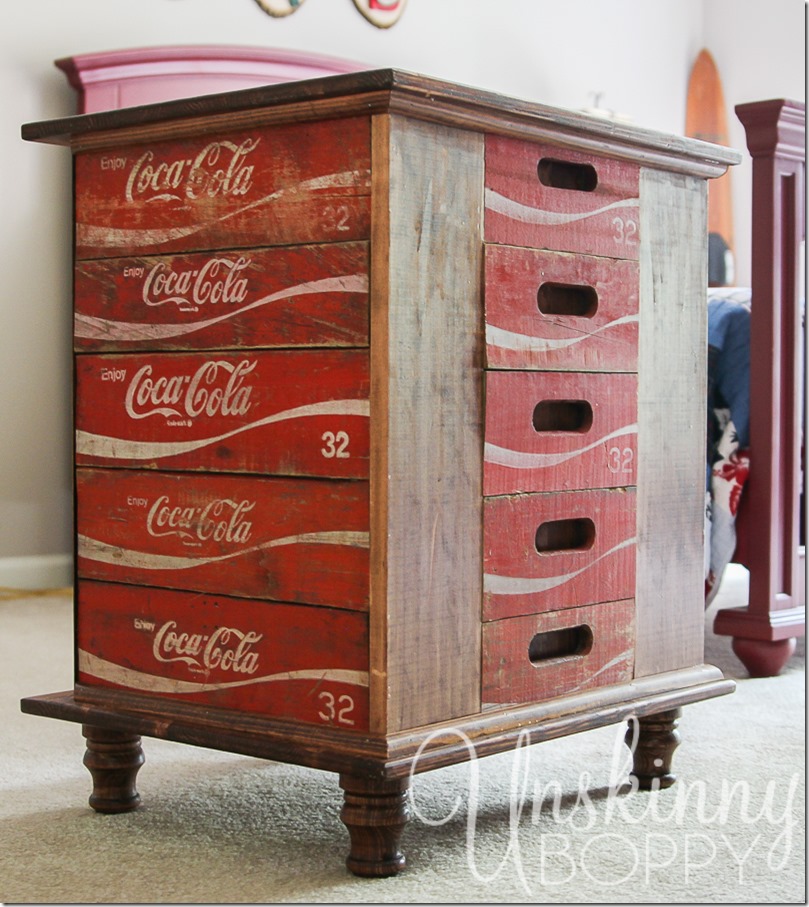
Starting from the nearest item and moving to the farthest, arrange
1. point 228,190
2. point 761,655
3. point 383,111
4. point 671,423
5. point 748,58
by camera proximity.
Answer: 1. point 383,111
2. point 228,190
3. point 671,423
4. point 761,655
5. point 748,58

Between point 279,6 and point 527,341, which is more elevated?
point 279,6

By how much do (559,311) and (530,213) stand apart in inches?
4.6

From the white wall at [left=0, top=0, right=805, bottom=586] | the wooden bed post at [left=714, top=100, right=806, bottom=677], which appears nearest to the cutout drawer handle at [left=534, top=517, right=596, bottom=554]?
the wooden bed post at [left=714, top=100, right=806, bottom=677]

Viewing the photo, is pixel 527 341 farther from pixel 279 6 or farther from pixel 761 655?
pixel 279 6

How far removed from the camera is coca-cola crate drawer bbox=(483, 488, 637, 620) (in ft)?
3.92

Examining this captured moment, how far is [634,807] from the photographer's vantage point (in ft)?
4.32

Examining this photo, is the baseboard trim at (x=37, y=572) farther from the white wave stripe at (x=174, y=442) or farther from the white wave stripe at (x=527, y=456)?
the white wave stripe at (x=527, y=456)

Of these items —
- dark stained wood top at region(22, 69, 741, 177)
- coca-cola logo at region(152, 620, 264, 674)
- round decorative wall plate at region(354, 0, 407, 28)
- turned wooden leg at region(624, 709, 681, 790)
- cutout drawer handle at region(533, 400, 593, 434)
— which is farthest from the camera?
round decorative wall plate at region(354, 0, 407, 28)

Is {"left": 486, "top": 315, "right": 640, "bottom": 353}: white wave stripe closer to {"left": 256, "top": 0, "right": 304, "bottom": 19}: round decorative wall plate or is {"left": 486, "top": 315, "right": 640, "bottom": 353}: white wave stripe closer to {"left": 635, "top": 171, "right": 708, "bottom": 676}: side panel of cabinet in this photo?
{"left": 635, "top": 171, "right": 708, "bottom": 676}: side panel of cabinet

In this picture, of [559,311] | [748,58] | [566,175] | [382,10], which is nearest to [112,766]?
[559,311]

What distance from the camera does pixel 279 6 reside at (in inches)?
135

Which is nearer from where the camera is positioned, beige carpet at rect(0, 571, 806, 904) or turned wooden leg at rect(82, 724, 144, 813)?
beige carpet at rect(0, 571, 806, 904)

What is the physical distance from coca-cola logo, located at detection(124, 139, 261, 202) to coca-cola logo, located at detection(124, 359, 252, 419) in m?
0.16

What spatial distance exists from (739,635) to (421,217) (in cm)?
114
